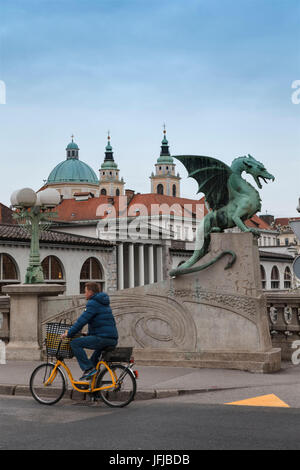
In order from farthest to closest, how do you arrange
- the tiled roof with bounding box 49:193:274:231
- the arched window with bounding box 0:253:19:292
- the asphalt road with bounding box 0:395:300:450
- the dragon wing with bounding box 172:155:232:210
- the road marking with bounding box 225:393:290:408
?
the tiled roof with bounding box 49:193:274:231 < the arched window with bounding box 0:253:19:292 < the dragon wing with bounding box 172:155:232:210 < the road marking with bounding box 225:393:290:408 < the asphalt road with bounding box 0:395:300:450

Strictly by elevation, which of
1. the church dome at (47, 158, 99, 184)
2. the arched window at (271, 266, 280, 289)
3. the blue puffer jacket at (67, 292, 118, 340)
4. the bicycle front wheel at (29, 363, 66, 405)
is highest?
the church dome at (47, 158, 99, 184)

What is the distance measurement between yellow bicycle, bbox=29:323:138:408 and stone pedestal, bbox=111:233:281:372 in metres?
3.32

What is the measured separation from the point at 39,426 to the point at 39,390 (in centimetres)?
193

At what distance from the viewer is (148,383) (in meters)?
11.3

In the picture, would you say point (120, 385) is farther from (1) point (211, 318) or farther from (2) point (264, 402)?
(1) point (211, 318)

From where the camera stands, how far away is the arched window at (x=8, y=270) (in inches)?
1921

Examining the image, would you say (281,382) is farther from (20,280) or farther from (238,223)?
(20,280)

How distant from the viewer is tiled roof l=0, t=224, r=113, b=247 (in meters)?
49.4

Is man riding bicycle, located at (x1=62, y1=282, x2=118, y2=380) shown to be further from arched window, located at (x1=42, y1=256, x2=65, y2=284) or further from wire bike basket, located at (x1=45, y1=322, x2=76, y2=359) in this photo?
arched window, located at (x1=42, y1=256, x2=65, y2=284)

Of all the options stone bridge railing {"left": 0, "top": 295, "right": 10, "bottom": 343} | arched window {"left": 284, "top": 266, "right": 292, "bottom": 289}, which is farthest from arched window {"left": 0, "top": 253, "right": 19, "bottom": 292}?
arched window {"left": 284, "top": 266, "right": 292, "bottom": 289}

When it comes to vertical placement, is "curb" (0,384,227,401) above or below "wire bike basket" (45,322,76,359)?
below

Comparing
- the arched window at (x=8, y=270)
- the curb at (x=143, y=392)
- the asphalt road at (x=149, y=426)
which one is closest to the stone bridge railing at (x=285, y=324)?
the curb at (x=143, y=392)

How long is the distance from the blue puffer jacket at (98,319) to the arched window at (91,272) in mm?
47075

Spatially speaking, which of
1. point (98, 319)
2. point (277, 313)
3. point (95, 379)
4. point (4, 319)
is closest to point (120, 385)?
point (95, 379)
